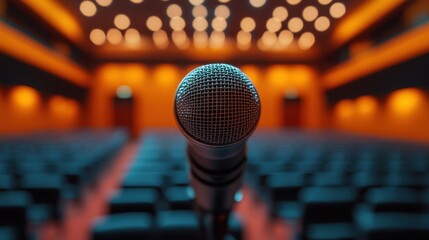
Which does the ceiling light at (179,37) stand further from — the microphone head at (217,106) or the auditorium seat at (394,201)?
the microphone head at (217,106)

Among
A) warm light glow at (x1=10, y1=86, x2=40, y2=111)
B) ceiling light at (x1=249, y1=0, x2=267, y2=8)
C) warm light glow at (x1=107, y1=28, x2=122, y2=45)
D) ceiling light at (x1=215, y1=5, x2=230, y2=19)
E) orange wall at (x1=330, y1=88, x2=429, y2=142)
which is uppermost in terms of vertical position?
warm light glow at (x1=107, y1=28, x2=122, y2=45)

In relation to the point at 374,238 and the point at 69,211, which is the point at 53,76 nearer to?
the point at 69,211

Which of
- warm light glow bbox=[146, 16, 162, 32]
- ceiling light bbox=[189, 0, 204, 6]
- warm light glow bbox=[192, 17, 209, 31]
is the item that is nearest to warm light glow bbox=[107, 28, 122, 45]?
warm light glow bbox=[146, 16, 162, 32]

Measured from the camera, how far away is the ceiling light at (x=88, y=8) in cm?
1136

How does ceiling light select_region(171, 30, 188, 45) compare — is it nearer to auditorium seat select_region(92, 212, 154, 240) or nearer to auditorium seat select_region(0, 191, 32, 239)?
auditorium seat select_region(0, 191, 32, 239)

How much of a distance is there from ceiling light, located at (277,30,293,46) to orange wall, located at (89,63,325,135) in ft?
7.26

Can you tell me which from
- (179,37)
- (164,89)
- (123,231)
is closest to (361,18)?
(179,37)

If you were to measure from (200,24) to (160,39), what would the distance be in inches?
111

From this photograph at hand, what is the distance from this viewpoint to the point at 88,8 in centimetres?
1177

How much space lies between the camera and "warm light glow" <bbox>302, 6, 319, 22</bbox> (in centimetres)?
1156

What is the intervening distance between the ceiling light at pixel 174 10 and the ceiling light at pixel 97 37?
3.94 m

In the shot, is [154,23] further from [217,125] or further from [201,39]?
[217,125]

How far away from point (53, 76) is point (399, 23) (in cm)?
1439

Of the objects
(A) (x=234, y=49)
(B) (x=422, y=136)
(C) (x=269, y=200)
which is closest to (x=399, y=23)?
(B) (x=422, y=136)
